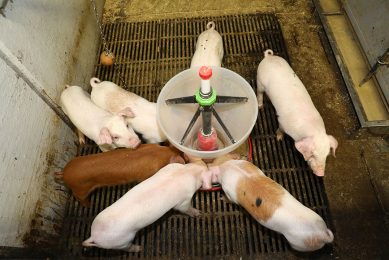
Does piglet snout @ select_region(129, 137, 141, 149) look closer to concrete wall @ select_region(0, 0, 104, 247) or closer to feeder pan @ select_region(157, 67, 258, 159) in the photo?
feeder pan @ select_region(157, 67, 258, 159)

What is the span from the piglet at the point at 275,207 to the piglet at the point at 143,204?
0.79 ft

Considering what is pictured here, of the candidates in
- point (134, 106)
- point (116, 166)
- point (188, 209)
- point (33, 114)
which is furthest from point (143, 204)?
point (33, 114)

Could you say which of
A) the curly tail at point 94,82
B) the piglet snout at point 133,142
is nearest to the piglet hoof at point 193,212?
the piglet snout at point 133,142

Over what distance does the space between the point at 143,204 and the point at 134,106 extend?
0.83 meters

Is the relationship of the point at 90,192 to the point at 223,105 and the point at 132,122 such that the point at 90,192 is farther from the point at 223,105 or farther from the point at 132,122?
the point at 223,105

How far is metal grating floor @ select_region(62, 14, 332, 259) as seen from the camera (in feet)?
7.68

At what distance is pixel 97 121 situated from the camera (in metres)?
2.35

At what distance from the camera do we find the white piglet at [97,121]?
2.28m

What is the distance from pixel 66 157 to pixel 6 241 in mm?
849

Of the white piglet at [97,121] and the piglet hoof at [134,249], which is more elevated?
the white piglet at [97,121]

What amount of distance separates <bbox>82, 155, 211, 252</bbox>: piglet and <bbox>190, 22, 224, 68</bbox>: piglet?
2.91 feet

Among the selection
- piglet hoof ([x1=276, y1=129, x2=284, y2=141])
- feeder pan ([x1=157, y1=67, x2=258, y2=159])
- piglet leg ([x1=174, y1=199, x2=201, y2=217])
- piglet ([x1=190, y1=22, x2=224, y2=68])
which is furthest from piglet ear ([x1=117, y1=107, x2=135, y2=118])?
piglet hoof ([x1=276, y1=129, x2=284, y2=141])

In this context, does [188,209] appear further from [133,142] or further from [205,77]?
[205,77]

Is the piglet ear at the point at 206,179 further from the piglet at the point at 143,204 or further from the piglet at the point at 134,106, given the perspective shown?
the piglet at the point at 134,106
